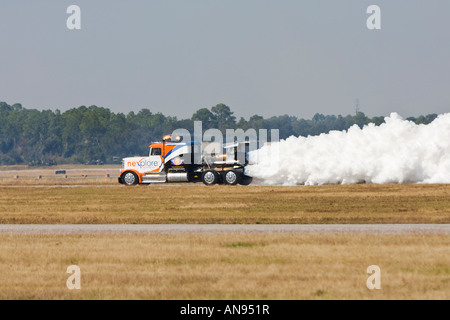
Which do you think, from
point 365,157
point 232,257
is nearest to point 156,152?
point 365,157

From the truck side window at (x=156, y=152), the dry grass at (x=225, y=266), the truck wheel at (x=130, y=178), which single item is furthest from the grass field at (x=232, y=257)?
the truck wheel at (x=130, y=178)

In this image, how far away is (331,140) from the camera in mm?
52656

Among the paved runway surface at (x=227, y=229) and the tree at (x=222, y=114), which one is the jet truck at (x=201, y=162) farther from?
the tree at (x=222, y=114)

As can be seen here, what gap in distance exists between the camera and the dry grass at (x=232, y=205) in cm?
3397

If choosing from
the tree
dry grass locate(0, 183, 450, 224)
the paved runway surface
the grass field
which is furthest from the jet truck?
the tree

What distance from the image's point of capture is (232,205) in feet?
133

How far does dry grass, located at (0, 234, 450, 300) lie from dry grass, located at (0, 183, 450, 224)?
697cm

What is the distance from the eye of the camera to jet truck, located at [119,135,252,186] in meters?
52.2

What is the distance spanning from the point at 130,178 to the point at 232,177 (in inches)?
310

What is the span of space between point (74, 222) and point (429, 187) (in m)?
23.3

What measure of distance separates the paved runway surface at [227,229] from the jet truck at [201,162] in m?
21.3
